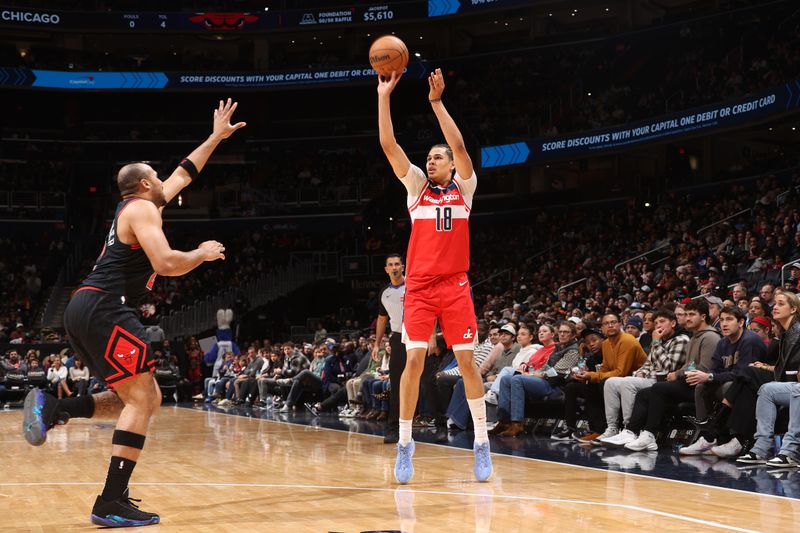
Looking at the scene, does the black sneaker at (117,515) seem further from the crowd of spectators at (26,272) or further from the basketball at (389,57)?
the crowd of spectators at (26,272)

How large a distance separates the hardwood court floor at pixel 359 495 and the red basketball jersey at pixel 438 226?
1.51m

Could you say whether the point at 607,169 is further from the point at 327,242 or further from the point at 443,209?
the point at 443,209

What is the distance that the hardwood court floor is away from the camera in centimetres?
471

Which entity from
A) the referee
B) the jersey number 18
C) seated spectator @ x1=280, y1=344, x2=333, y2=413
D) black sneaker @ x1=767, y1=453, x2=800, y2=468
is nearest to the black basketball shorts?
the jersey number 18

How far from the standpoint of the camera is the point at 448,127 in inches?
241

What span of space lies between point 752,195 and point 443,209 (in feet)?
57.4

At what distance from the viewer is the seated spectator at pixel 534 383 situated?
1008cm

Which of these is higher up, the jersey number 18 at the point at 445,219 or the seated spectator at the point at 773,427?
the jersey number 18 at the point at 445,219

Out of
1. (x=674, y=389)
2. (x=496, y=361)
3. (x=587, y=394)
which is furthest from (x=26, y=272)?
(x=674, y=389)

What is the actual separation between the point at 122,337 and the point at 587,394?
5829 mm

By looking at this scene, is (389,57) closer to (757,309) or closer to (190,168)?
(190,168)

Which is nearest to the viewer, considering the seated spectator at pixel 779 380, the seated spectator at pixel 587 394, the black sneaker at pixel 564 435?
the seated spectator at pixel 779 380

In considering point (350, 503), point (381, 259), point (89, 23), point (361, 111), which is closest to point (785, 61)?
point (381, 259)

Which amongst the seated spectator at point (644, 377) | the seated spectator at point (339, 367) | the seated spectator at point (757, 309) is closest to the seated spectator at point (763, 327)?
the seated spectator at point (757, 309)
